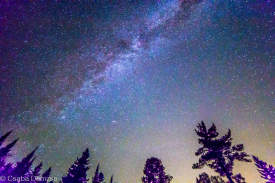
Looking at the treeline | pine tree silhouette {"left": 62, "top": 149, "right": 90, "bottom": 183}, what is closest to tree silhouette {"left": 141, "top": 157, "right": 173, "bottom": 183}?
the treeline

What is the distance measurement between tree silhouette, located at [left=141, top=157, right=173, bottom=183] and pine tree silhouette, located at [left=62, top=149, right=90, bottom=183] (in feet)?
36.5

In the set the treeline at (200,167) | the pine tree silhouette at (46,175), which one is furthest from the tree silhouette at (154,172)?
the pine tree silhouette at (46,175)

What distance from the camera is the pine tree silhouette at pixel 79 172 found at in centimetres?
2795

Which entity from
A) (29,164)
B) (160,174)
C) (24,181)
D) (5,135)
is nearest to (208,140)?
(160,174)

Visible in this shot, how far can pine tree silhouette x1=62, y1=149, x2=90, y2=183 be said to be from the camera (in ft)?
91.7

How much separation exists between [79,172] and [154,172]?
43.4 ft

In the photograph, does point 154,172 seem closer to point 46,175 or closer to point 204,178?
point 204,178

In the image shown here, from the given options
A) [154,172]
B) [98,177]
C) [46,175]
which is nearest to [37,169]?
[46,175]

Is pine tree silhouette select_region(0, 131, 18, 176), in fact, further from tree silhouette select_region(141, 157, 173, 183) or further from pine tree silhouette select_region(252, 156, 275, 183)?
pine tree silhouette select_region(252, 156, 275, 183)

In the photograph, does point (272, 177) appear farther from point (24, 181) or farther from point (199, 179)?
point (24, 181)

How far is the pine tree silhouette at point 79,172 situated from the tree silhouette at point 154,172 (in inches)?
438

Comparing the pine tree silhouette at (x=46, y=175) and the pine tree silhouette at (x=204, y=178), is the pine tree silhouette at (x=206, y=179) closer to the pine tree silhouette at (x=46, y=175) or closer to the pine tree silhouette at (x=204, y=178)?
the pine tree silhouette at (x=204, y=178)

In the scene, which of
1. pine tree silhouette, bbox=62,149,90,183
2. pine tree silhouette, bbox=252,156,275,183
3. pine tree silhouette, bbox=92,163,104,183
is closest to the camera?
pine tree silhouette, bbox=252,156,275,183

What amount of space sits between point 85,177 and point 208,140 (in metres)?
21.5
